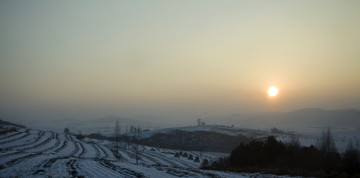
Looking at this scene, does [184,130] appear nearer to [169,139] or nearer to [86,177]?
[169,139]

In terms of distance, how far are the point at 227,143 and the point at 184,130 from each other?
3386 cm

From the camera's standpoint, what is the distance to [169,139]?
160750mm

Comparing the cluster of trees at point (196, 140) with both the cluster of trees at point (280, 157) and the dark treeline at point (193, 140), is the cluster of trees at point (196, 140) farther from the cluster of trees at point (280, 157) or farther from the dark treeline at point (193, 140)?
the cluster of trees at point (280, 157)

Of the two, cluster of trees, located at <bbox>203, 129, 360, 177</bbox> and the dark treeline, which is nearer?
cluster of trees, located at <bbox>203, 129, 360, 177</bbox>

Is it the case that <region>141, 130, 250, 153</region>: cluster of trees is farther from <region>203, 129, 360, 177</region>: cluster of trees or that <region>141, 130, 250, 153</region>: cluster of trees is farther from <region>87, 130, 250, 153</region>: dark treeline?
<region>203, 129, 360, 177</region>: cluster of trees

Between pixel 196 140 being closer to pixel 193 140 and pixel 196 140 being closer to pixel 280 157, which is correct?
pixel 193 140

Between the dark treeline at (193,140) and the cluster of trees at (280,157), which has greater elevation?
the cluster of trees at (280,157)

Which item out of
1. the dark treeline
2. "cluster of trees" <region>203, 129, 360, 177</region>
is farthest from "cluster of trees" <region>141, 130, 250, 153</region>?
"cluster of trees" <region>203, 129, 360, 177</region>

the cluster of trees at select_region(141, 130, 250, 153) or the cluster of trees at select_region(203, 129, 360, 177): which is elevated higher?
the cluster of trees at select_region(203, 129, 360, 177)

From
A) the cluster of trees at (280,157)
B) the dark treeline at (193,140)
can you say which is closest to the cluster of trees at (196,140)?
the dark treeline at (193,140)

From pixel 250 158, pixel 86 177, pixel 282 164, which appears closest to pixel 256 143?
pixel 250 158

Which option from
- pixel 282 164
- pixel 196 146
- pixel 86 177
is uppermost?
pixel 86 177

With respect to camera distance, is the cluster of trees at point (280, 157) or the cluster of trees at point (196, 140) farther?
the cluster of trees at point (196, 140)

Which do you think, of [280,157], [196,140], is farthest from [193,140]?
[280,157]
